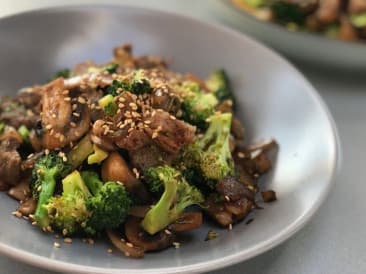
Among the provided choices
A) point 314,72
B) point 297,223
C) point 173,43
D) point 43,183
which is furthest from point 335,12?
point 43,183

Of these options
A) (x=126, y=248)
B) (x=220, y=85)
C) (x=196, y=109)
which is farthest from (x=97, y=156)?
(x=220, y=85)

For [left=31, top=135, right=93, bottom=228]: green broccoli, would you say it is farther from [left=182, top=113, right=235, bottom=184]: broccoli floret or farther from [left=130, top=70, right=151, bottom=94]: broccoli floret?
[left=182, top=113, right=235, bottom=184]: broccoli floret

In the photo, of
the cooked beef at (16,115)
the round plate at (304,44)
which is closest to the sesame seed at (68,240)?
the cooked beef at (16,115)

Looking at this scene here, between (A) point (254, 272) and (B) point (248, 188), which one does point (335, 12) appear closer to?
(B) point (248, 188)

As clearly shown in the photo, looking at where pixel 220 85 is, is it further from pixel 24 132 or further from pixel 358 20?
pixel 358 20

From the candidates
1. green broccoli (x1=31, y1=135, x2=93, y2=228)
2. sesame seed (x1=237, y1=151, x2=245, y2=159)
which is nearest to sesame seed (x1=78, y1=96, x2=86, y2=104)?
green broccoli (x1=31, y1=135, x2=93, y2=228)

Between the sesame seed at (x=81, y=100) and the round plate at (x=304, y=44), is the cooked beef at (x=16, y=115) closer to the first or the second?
the sesame seed at (x=81, y=100)
